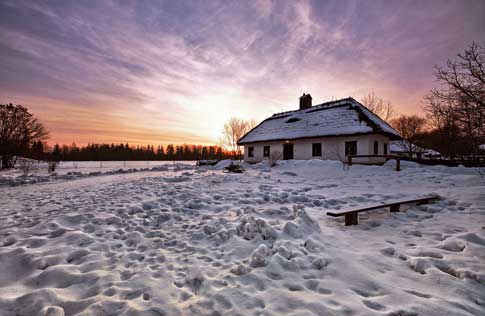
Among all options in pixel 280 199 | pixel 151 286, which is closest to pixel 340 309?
pixel 151 286

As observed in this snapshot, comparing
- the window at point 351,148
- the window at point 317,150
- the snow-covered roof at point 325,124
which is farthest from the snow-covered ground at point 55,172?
the window at point 351,148

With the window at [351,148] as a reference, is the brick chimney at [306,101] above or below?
above

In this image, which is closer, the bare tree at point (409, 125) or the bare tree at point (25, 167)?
the bare tree at point (25, 167)

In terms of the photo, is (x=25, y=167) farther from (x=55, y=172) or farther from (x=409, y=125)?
(x=409, y=125)

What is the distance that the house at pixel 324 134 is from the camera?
15578mm

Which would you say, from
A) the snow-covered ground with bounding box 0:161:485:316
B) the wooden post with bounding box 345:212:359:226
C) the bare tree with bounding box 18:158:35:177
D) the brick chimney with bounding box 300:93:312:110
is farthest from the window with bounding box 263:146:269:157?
the bare tree with bounding box 18:158:35:177

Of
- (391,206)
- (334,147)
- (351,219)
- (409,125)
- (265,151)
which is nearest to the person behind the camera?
(351,219)

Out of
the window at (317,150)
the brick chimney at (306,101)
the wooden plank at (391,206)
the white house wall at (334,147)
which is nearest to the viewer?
the wooden plank at (391,206)

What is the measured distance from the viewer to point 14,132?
63.3ft

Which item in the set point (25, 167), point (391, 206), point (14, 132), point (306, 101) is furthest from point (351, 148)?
point (14, 132)

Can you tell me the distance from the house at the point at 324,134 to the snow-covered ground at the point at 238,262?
11739mm

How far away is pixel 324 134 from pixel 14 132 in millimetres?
29642

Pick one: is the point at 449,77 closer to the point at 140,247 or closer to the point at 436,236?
the point at 436,236

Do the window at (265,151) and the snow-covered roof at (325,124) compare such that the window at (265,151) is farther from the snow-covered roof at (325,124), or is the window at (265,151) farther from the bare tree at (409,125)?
the bare tree at (409,125)
